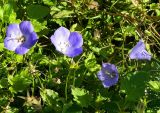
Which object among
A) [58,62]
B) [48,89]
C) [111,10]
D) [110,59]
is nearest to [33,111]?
[48,89]

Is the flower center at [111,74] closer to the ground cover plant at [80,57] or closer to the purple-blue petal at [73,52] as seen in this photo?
the ground cover plant at [80,57]

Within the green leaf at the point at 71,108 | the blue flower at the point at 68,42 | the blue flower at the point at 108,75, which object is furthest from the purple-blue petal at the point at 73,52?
the green leaf at the point at 71,108

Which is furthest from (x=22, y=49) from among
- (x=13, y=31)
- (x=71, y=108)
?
(x=71, y=108)

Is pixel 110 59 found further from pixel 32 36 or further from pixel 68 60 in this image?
pixel 32 36

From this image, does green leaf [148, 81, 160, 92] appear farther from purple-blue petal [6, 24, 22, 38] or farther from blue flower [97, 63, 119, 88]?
purple-blue petal [6, 24, 22, 38]

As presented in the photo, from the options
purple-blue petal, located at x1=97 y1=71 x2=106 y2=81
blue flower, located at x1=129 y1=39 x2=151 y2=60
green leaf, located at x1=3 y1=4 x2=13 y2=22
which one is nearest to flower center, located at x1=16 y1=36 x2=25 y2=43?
green leaf, located at x1=3 y1=4 x2=13 y2=22
